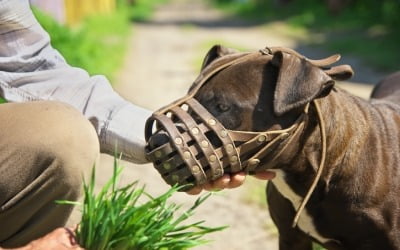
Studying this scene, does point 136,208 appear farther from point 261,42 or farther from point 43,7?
point 261,42

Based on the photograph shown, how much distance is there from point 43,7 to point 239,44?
219 inches

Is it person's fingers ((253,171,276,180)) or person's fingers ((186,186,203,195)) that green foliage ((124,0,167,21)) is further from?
person's fingers ((186,186,203,195))

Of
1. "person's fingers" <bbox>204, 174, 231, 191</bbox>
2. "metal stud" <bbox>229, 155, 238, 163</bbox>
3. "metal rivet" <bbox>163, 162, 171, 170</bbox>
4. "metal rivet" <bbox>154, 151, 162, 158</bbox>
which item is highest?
"metal rivet" <bbox>154, 151, 162, 158</bbox>

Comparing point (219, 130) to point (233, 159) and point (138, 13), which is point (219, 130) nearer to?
point (233, 159)

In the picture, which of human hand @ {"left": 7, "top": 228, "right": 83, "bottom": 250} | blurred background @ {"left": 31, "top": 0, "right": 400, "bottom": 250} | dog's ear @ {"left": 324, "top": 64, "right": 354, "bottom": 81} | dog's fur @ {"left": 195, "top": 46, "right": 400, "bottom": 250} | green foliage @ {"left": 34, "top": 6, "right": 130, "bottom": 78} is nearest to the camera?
human hand @ {"left": 7, "top": 228, "right": 83, "bottom": 250}

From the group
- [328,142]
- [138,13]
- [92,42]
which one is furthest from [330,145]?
[138,13]

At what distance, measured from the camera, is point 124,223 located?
2.46 metres

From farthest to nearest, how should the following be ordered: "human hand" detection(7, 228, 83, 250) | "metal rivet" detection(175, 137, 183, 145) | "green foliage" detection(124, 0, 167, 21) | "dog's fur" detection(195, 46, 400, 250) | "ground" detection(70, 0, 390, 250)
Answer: "green foliage" detection(124, 0, 167, 21)
"ground" detection(70, 0, 390, 250)
"dog's fur" detection(195, 46, 400, 250)
"metal rivet" detection(175, 137, 183, 145)
"human hand" detection(7, 228, 83, 250)

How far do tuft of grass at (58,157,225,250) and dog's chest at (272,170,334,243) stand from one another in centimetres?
53

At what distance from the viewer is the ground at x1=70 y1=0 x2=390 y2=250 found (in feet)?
14.3

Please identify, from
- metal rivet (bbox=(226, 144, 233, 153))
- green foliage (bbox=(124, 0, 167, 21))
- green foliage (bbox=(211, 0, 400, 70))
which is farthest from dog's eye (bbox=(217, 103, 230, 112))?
green foliage (bbox=(124, 0, 167, 21))

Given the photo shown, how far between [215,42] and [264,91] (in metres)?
11.2

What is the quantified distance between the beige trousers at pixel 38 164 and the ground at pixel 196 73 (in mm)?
1229

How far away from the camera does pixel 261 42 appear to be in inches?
570
